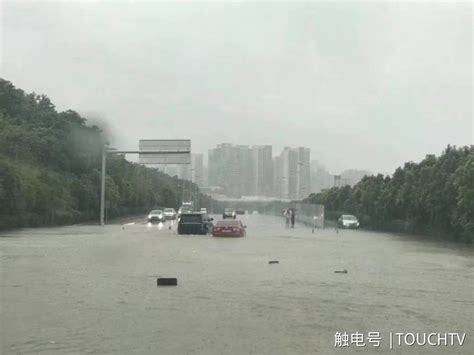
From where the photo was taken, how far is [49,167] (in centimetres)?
6694

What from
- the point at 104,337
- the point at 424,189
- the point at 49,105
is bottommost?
the point at 104,337

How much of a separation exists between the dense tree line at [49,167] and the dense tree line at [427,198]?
2858 cm

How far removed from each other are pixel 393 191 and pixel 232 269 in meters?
42.9

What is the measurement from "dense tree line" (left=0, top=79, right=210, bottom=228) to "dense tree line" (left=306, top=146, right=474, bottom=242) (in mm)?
28576

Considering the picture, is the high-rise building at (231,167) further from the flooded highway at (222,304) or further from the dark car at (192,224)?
the flooded highway at (222,304)

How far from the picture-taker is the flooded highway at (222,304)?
31.4ft

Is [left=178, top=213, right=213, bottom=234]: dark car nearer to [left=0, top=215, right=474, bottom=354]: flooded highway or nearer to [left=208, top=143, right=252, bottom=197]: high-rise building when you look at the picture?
[left=0, top=215, right=474, bottom=354]: flooded highway

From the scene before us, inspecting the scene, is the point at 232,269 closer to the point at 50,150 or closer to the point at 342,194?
the point at 50,150

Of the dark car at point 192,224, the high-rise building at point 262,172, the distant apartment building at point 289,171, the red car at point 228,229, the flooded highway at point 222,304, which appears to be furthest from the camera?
the high-rise building at point 262,172

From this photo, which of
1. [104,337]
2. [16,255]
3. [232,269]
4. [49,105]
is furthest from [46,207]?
[104,337]

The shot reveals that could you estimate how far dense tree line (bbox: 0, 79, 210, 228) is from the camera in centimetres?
5103

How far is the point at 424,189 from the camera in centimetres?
4994

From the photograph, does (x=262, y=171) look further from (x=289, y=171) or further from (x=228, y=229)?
(x=228, y=229)

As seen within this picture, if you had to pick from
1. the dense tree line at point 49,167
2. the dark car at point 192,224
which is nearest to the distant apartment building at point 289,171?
the dense tree line at point 49,167
